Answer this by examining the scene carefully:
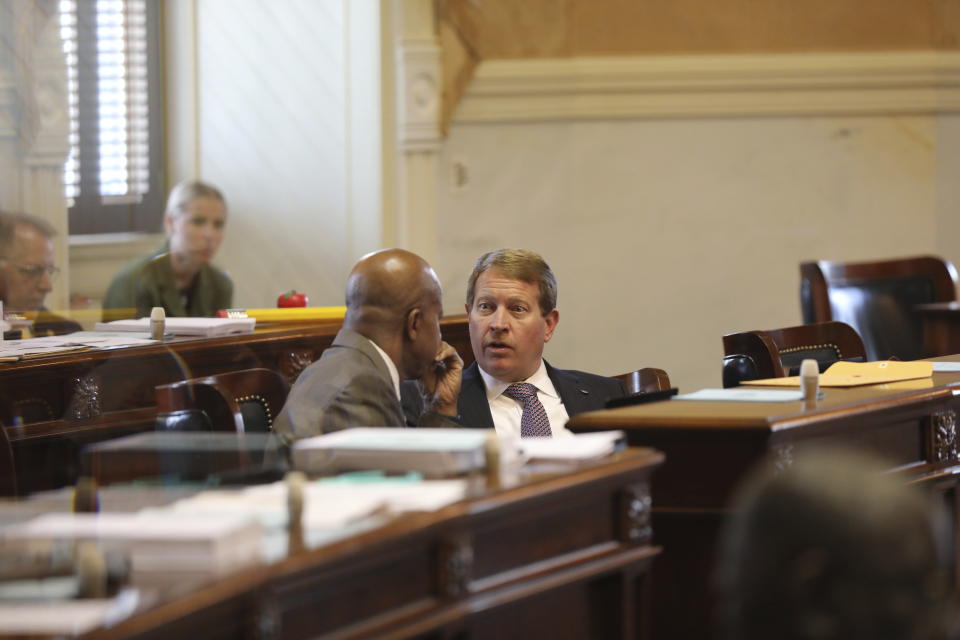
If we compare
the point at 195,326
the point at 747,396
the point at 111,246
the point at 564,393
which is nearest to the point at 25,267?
the point at 195,326

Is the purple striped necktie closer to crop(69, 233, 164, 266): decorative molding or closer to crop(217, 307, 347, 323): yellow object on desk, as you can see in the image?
crop(217, 307, 347, 323): yellow object on desk

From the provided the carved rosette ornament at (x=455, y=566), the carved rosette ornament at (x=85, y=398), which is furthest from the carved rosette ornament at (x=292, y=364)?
the carved rosette ornament at (x=455, y=566)

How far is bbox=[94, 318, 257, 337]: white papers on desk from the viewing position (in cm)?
515

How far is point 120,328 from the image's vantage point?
5.31m

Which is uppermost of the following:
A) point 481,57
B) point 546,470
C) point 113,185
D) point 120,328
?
point 481,57

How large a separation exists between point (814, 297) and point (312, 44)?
11.6 feet

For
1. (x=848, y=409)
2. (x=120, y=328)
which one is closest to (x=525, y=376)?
(x=848, y=409)

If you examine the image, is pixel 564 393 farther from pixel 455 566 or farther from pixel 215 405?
pixel 455 566

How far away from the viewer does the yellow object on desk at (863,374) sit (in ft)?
12.4

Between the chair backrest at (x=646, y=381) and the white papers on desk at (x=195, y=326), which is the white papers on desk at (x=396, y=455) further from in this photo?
the white papers on desk at (x=195, y=326)

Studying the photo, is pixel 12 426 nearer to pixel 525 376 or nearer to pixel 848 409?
pixel 525 376

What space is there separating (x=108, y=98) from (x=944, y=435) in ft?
18.2

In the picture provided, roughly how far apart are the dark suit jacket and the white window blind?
415 centimetres

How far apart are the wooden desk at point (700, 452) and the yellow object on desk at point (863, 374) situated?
14.1 inches
